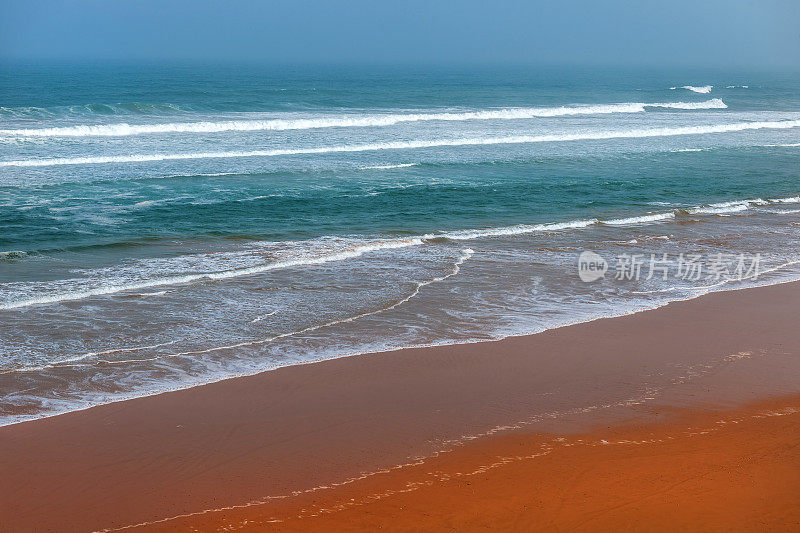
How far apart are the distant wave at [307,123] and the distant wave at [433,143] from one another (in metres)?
5.41

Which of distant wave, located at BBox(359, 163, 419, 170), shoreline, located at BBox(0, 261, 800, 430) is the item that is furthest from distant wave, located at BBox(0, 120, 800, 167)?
shoreline, located at BBox(0, 261, 800, 430)

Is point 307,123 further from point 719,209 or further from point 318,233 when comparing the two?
point 719,209

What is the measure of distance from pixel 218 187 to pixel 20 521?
15.6 m

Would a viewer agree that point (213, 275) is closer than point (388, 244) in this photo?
Yes

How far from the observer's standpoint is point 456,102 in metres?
51.1

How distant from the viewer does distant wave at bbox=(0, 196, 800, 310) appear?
36.6ft

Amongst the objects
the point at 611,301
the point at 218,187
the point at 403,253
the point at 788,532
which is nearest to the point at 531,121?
the point at 218,187

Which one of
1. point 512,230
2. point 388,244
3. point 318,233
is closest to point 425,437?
point 388,244

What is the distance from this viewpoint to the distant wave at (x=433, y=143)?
2401cm

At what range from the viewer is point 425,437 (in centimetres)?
693

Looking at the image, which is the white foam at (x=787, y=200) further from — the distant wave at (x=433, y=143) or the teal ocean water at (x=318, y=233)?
the distant wave at (x=433, y=143)

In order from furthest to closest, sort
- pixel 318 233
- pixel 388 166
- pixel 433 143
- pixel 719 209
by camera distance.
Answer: pixel 433 143, pixel 388 166, pixel 719 209, pixel 318 233

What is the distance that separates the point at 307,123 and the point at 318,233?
2038cm

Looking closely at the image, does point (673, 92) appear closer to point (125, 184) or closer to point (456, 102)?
point (456, 102)
